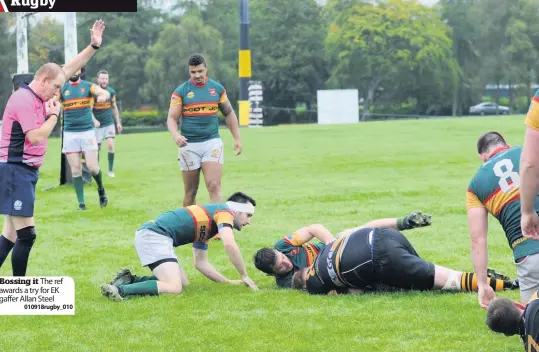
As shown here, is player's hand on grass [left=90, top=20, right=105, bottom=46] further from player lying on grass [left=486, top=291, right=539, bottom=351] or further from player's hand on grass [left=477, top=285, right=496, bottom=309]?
player lying on grass [left=486, top=291, right=539, bottom=351]

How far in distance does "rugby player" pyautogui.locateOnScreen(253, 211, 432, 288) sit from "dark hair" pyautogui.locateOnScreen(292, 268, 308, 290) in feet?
0.44

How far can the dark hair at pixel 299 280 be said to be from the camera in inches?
337

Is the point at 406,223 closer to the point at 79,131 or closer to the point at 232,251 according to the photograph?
the point at 232,251

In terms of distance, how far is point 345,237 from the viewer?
8039 mm

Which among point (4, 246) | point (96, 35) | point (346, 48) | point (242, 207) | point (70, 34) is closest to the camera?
point (4, 246)

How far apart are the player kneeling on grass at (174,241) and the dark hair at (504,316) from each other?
311cm

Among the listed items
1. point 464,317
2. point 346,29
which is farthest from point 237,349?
point 346,29

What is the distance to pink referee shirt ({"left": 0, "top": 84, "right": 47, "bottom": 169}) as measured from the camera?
8156 millimetres

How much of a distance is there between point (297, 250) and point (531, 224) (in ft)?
12.8

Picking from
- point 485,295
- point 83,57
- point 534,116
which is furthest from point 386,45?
point 534,116

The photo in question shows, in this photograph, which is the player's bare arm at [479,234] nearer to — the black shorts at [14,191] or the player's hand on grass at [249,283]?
the player's hand on grass at [249,283]

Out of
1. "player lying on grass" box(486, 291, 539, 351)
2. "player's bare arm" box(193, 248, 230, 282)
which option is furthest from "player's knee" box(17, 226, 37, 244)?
"player lying on grass" box(486, 291, 539, 351)

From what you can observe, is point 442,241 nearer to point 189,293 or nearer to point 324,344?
point 189,293

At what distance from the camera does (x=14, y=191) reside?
8273 millimetres
